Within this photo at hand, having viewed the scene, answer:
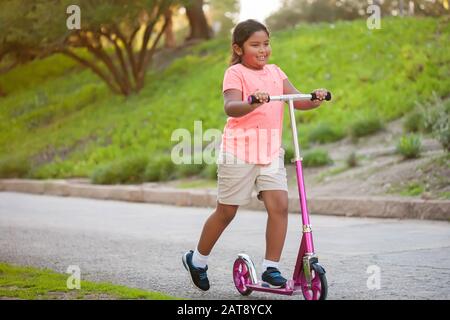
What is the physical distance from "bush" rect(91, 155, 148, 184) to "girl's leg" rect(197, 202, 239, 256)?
38.2 ft

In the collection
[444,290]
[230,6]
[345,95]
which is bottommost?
[444,290]

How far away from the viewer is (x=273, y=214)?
5738 millimetres

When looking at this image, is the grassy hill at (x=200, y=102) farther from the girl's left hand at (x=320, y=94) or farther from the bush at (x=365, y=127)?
the girl's left hand at (x=320, y=94)

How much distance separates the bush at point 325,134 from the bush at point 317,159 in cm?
211

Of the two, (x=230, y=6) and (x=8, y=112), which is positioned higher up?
(x=230, y=6)

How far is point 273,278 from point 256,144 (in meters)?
0.77

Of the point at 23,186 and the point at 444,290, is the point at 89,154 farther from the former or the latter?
the point at 444,290

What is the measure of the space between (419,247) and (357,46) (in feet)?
48.6

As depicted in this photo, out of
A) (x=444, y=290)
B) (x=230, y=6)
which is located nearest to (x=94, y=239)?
(x=444, y=290)

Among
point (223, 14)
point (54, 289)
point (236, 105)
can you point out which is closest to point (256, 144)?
point (236, 105)

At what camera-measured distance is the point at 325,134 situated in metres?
16.9

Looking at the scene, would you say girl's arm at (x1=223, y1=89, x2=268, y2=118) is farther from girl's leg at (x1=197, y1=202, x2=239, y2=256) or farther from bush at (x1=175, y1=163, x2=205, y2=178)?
bush at (x1=175, y1=163, x2=205, y2=178)

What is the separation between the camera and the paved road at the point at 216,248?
6.30m

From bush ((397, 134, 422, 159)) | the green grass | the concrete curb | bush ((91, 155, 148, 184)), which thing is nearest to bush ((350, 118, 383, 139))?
the concrete curb
